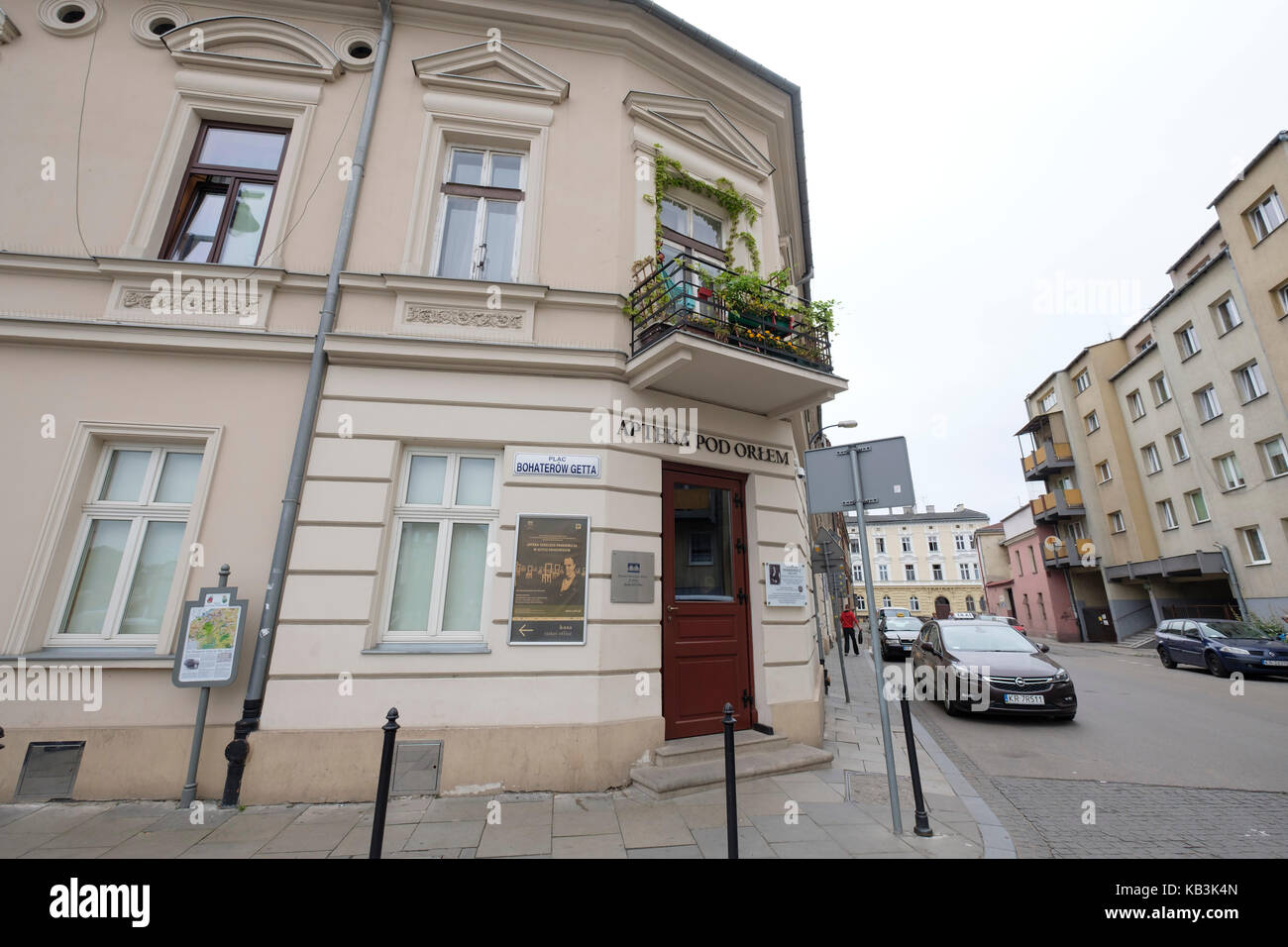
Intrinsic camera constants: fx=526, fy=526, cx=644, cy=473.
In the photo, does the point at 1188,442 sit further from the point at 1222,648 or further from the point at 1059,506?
the point at 1222,648

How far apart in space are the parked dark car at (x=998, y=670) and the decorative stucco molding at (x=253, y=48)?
1254 centimetres

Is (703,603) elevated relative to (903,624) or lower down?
elevated

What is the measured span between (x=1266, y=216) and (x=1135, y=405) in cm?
1014

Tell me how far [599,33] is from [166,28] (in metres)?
5.37

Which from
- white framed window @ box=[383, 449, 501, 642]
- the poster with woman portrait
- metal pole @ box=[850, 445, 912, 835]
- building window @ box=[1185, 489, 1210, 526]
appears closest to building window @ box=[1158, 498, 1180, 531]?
building window @ box=[1185, 489, 1210, 526]

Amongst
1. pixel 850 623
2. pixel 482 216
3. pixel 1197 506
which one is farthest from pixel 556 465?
pixel 1197 506

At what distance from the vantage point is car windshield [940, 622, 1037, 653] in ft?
30.5

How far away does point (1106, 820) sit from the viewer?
436 centimetres

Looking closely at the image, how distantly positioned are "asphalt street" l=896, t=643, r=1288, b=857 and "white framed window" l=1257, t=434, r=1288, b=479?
35.8ft

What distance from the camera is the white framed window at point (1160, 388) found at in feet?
74.0

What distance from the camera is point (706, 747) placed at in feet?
17.4
